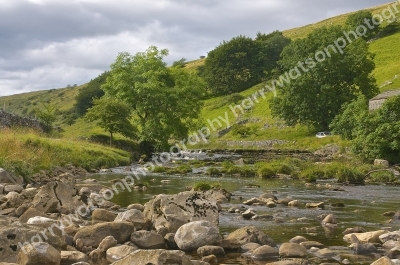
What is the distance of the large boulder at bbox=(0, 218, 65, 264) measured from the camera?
9.35 m

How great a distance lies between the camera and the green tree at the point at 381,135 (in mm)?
40750

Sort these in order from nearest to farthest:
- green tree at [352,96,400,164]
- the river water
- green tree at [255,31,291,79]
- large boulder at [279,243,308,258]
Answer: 1. large boulder at [279,243,308,258]
2. the river water
3. green tree at [352,96,400,164]
4. green tree at [255,31,291,79]

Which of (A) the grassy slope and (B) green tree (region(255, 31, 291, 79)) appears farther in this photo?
(B) green tree (region(255, 31, 291, 79))

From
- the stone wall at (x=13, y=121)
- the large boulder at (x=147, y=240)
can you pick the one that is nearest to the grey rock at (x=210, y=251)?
the large boulder at (x=147, y=240)

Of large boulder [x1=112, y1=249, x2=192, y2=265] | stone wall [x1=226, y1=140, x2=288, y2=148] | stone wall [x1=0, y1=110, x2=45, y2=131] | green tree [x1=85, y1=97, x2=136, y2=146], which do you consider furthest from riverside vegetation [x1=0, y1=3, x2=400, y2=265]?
stone wall [x1=0, y1=110, x2=45, y2=131]

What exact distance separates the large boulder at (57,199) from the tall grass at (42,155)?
7.92 metres

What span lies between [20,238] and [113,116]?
4237 centimetres

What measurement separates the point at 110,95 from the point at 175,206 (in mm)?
47700

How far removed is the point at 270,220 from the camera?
15.6 m

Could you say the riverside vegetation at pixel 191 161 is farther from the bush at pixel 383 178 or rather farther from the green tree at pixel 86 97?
the green tree at pixel 86 97

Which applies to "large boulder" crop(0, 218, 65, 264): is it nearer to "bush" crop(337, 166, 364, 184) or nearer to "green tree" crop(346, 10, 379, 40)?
"bush" crop(337, 166, 364, 184)

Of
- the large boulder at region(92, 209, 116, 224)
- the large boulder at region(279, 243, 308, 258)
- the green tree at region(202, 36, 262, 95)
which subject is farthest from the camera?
the green tree at region(202, 36, 262, 95)

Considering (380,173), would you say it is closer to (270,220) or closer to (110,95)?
(270,220)

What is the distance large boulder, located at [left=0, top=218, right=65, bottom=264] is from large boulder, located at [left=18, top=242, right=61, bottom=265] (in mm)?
151
